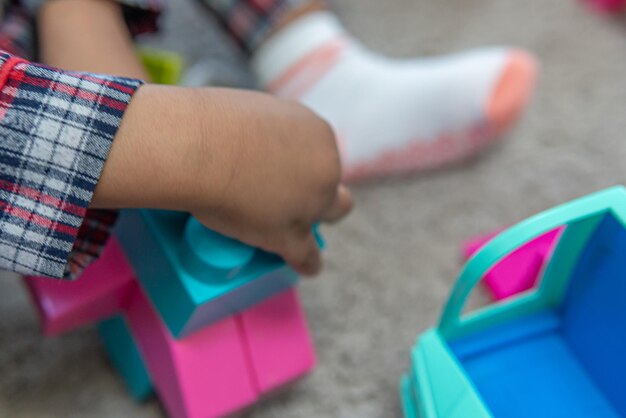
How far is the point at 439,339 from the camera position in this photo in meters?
0.51

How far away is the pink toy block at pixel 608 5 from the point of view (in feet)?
3.01

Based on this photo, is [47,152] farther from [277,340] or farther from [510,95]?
[510,95]

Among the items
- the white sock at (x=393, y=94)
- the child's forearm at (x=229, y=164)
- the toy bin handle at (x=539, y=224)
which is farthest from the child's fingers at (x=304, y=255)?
the white sock at (x=393, y=94)

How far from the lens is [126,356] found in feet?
1.93

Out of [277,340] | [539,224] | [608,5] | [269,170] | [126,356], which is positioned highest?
[608,5]

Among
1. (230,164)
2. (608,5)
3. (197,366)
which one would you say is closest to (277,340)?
(197,366)

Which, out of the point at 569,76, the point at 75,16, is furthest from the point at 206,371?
the point at 569,76

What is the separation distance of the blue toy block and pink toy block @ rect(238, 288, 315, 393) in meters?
0.09

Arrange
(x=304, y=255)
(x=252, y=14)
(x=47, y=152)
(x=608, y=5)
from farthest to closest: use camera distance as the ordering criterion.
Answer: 1. (x=608, y=5)
2. (x=252, y=14)
3. (x=304, y=255)
4. (x=47, y=152)

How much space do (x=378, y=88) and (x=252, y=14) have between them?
0.52ft

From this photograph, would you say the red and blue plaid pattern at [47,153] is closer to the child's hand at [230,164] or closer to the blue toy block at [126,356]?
the child's hand at [230,164]

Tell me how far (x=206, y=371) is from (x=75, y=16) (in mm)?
303

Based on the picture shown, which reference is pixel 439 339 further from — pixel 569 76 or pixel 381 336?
pixel 569 76

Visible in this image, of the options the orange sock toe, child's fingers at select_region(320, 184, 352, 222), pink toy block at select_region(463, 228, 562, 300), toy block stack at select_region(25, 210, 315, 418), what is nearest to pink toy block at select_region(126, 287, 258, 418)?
toy block stack at select_region(25, 210, 315, 418)
